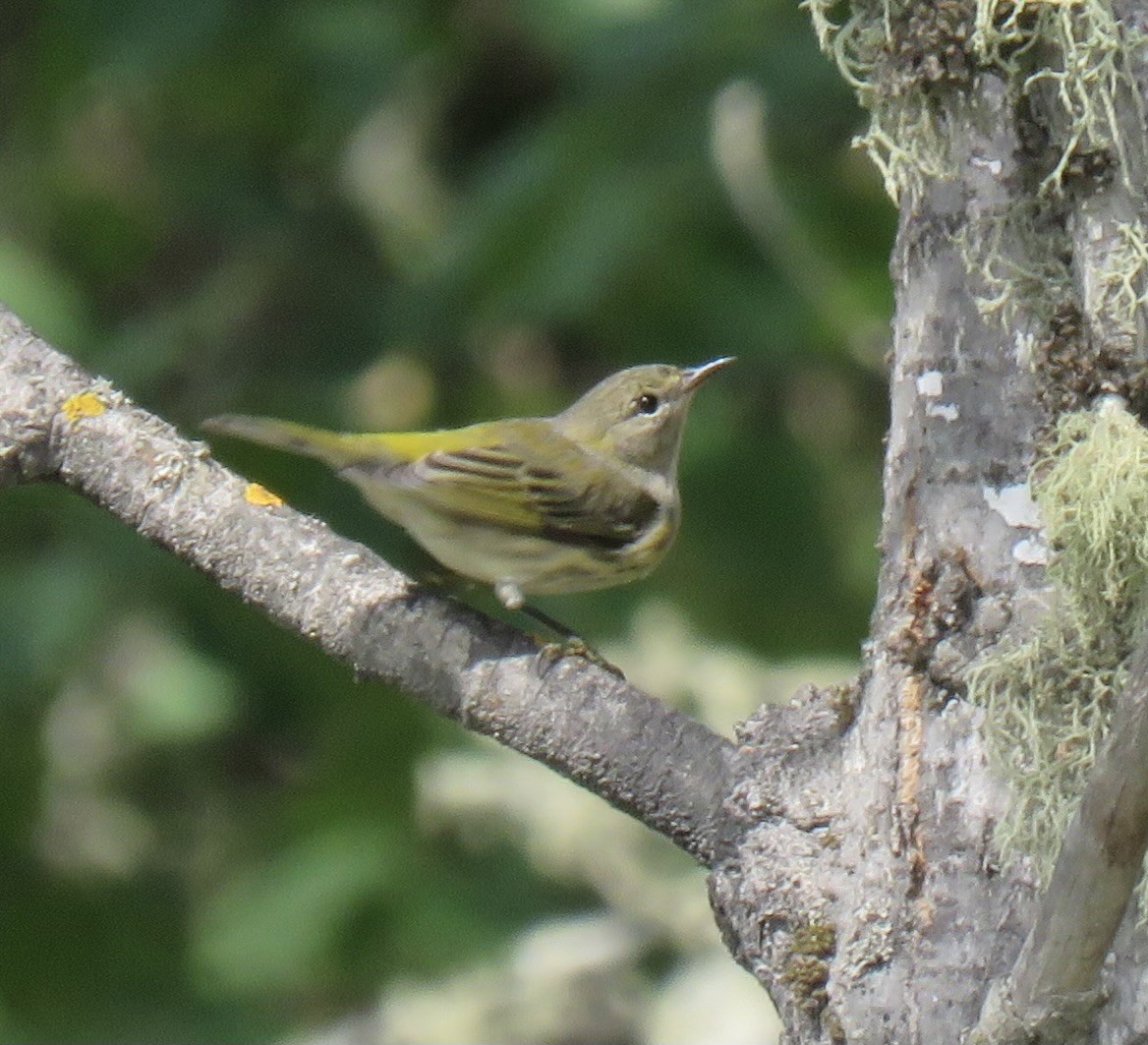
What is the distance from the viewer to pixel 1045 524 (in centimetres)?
228

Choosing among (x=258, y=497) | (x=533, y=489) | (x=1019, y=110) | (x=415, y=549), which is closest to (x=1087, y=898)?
(x=1019, y=110)

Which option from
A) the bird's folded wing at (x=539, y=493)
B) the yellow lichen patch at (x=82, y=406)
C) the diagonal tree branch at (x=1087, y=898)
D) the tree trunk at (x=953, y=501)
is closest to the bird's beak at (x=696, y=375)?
the bird's folded wing at (x=539, y=493)

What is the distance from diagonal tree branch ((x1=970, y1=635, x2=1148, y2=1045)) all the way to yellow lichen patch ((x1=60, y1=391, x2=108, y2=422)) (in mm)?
1613

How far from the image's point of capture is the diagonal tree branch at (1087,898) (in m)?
1.80

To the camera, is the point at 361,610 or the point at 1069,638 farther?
the point at 361,610

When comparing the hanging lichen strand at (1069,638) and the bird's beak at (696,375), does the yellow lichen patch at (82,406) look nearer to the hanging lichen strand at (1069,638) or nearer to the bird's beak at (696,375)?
the hanging lichen strand at (1069,638)

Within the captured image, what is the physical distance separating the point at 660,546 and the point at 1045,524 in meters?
1.87

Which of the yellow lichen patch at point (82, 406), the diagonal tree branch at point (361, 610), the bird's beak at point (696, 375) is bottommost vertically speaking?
the diagonal tree branch at point (361, 610)

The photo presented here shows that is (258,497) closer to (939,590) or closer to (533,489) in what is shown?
(939,590)

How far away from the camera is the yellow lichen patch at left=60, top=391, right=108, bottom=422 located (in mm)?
2850

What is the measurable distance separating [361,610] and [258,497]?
0.90 feet

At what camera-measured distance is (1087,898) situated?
1.87 m

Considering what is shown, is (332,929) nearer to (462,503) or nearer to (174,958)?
(174,958)

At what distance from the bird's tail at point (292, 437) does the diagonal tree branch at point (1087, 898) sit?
1.70 m
